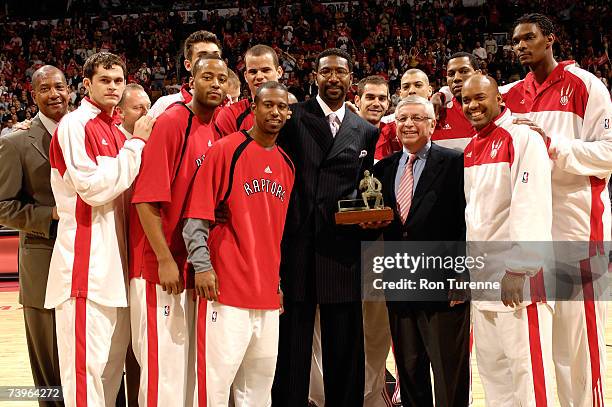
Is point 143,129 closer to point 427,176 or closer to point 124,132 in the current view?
point 124,132

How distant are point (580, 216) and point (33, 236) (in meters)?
2.96

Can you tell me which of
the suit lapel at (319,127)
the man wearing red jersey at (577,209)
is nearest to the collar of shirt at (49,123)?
the suit lapel at (319,127)

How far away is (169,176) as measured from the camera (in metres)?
3.35

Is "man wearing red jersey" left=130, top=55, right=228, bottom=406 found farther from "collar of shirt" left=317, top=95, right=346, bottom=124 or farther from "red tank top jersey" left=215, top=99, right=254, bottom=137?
"collar of shirt" left=317, top=95, right=346, bottom=124

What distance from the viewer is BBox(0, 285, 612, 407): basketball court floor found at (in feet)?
15.4

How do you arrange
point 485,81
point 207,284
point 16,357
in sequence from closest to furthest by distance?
point 207,284 → point 485,81 → point 16,357

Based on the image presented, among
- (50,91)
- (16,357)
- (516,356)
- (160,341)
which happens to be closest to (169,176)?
(160,341)

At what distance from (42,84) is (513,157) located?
2525mm

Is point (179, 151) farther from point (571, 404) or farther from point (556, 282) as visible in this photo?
point (571, 404)

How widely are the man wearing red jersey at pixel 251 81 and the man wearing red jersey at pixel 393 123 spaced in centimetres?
89

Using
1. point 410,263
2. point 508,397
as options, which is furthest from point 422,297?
point 508,397

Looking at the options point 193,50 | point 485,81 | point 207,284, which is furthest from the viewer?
point 193,50

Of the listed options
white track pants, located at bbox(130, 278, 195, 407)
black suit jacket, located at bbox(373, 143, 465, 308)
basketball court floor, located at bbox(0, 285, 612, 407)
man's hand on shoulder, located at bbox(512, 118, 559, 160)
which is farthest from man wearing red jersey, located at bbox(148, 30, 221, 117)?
basketball court floor, located at bbox(0, 285, 612, 407)

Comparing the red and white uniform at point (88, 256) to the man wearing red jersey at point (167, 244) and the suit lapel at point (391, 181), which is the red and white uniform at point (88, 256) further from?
the suit lapel at point (391, 181)
